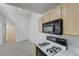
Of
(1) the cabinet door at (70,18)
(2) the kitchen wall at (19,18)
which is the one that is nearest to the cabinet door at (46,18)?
(2) the kitchen wall at (19,18)

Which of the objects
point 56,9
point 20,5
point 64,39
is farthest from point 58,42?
point 20,5

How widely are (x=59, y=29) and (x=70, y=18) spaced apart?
23cm

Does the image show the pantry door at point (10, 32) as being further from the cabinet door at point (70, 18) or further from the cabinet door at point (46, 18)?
the cabinet door at point (70, 18)

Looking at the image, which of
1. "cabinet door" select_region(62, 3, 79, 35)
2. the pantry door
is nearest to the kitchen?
"cabinet door" select_region(62, 3, 79, 35)

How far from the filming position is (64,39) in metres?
1.75

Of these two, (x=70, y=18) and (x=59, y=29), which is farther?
(x=59, y=29)

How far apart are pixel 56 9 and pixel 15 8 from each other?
552 mm

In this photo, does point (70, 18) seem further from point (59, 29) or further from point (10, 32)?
point (10, 32)

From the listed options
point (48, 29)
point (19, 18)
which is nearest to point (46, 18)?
point (48, 29)

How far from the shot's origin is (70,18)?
1.18 metres

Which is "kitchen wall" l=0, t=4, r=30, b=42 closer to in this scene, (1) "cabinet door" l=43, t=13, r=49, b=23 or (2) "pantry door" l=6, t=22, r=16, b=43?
(2) "pantry door" l=6, t=22, r=16, b=43

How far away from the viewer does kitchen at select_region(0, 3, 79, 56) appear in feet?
3.76

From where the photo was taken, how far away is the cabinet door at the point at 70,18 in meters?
1.08

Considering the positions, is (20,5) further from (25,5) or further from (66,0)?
(66,0)
